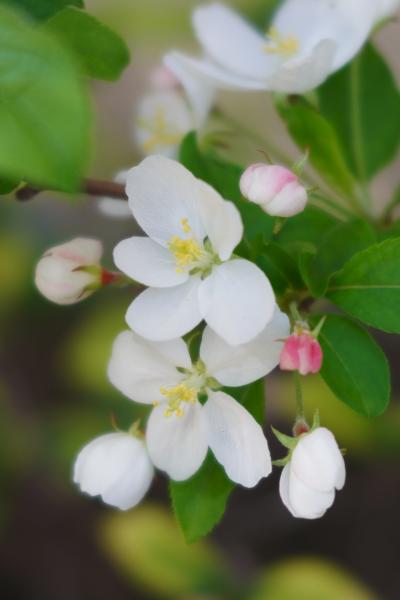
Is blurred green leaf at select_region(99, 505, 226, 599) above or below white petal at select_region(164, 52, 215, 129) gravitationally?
below

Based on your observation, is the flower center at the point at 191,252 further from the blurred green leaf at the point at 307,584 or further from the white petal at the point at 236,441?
the blurred green leaf at the point at 307,584

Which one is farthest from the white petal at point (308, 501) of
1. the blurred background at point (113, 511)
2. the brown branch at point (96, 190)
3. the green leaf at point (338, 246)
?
the blurred background at point (113, 511)

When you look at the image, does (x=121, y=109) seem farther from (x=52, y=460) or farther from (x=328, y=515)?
(x=328, y=515)

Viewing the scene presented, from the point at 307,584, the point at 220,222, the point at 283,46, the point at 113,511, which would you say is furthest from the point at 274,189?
the point at 113,511

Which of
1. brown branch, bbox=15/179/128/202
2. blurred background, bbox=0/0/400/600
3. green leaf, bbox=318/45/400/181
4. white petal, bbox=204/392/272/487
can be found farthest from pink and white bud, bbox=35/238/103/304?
blurred background, bbox=0/0/400/600

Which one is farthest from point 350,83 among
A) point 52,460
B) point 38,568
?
point 38,568

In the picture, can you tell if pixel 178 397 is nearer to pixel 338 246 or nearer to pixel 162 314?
pixel 162 314

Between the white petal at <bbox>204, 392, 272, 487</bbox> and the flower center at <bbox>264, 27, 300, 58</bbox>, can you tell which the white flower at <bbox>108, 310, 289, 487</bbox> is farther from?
the flower center at <bbox>264, 27, 300, 58</bbox>

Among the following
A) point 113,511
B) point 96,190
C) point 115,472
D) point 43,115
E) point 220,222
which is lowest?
point 113,511
